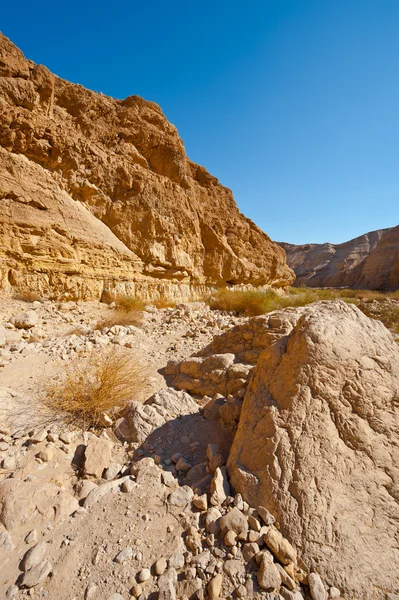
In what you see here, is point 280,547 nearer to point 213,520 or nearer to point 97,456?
point 213,520

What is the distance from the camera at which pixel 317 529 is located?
3.59ft

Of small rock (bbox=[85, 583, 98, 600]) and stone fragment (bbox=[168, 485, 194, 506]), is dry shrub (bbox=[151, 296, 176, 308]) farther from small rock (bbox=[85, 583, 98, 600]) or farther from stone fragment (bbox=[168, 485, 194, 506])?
small rock (bbox=[85, 583, 98, 600])

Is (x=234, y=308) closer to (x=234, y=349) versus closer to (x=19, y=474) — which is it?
(x=234, y=349)

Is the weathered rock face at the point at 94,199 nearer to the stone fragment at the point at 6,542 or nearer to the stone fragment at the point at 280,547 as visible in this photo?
the stone fragment at the point at 6,542

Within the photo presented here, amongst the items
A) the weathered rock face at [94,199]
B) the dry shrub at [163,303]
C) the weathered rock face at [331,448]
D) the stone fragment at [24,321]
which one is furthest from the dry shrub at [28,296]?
the weathered rock face at [331,448]

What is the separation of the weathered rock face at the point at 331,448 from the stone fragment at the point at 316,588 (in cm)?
4

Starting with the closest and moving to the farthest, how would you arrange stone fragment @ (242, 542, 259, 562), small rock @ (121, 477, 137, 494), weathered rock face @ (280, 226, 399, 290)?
1. stone fragment @ (242, 542, 259, 562)
2. small rock @ (121, 477, 137, 494)
3. weathered rock face @ (280, 226, 399, 290)

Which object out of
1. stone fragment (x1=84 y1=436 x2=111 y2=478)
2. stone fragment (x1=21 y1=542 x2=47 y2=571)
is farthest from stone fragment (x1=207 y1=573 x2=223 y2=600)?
stone fragment (x1=84 y1=436 x2=111 y2=478)

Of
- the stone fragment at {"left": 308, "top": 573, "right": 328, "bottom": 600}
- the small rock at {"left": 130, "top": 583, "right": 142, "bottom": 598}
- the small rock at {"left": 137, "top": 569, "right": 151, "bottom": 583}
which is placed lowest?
the small rock at {"left": 130, "top": 583, "right": 142, "bottom": 598}

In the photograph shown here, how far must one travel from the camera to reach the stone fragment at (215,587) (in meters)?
0.96

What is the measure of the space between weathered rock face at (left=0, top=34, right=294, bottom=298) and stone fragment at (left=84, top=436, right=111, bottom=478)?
578cm

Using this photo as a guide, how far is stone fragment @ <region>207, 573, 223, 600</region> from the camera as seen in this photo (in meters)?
0.96

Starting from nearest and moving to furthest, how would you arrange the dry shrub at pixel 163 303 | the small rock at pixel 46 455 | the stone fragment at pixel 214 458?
1. the stone fragment at pixel 214 458
2. the small rock at pixel 46 455
3. the dry shrub at pixel 163 303

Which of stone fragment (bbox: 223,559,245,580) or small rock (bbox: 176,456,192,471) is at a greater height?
stone fragment (bbox: 223,559,245,580)
